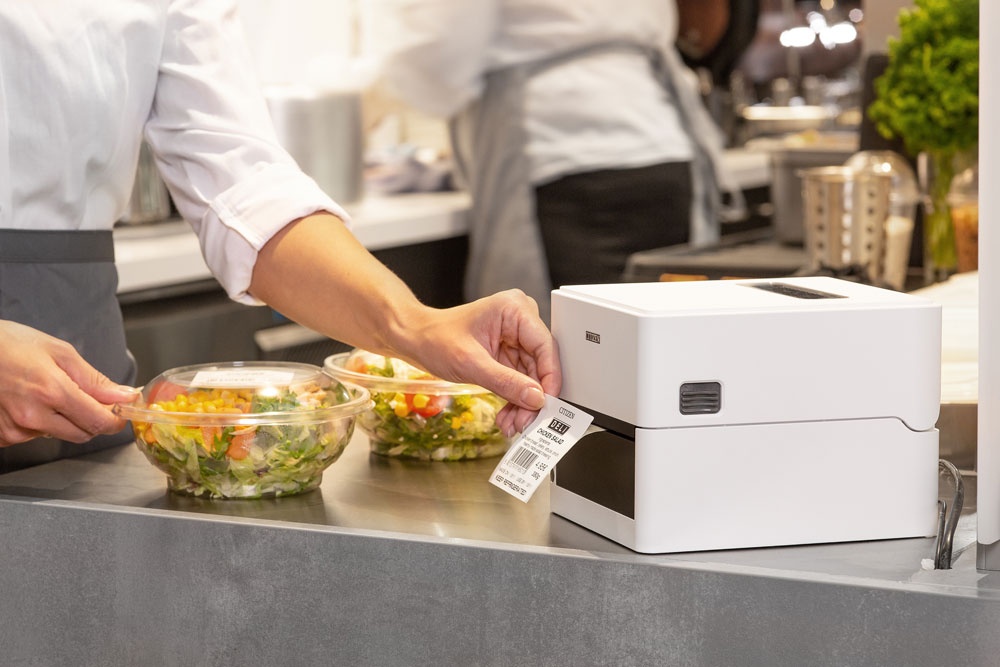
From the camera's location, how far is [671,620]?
0.91 metres

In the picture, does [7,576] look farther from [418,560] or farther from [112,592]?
[418,560]

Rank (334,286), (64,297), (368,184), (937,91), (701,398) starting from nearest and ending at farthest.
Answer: (701,398) < (334,286) < (64,297) < (937,91) < (368,184)

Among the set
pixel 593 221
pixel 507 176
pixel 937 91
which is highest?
pixel 937 91

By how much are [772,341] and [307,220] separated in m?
0.55

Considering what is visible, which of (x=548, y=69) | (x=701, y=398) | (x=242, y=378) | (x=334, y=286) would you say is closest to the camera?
(x=701, y=398)

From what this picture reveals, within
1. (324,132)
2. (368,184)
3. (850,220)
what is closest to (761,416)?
(850,220)

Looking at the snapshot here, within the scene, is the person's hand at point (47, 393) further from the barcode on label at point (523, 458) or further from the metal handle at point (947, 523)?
the metal handle at point (947, 523)

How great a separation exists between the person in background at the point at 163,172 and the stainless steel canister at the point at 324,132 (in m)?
Answer: 1.48

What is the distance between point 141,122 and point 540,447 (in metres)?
0.63

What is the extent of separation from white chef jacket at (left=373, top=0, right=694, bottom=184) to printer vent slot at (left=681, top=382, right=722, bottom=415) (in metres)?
2.24

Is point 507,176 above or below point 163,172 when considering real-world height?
below

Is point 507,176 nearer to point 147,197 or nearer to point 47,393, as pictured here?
point 147,197

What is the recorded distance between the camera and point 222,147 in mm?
1355

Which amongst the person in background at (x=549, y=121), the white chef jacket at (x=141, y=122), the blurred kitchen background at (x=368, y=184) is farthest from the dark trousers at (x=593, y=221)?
the white chef jacket at (x=141, y=122)
